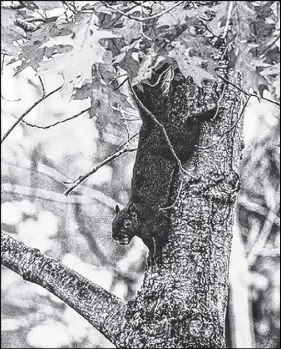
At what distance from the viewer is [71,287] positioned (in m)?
1.36

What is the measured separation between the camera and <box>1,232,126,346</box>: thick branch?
1313 millimetres

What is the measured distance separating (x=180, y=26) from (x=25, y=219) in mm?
4404

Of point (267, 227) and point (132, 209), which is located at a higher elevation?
point (267, 227)

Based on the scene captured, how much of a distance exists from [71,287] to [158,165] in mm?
289

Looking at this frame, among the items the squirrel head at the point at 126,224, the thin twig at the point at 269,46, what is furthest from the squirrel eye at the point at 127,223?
the thin twig at the point at 269,46

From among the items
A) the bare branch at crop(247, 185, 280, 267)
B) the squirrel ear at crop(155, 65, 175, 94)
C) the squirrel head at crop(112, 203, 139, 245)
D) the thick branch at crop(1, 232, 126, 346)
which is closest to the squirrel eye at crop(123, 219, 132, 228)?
the squirrel head at crop(112, 203, 139, 245)

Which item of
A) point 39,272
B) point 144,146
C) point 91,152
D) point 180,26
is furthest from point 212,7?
point 91,152

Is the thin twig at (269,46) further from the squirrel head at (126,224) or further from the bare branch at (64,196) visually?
the bare branch at (64,196)

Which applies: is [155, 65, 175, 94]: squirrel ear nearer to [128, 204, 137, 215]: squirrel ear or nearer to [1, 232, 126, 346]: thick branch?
[128, 204, 137, 215]: squirrel ear

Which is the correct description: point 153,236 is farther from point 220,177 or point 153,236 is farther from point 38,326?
point 38,326

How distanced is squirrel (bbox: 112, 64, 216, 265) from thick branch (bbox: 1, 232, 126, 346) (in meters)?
0.12

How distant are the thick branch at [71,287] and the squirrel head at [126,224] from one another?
4.5 inches

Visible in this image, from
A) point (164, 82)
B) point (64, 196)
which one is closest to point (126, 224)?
point (164, 82)

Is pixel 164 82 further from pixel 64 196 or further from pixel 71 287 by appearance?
pixel 64 196
